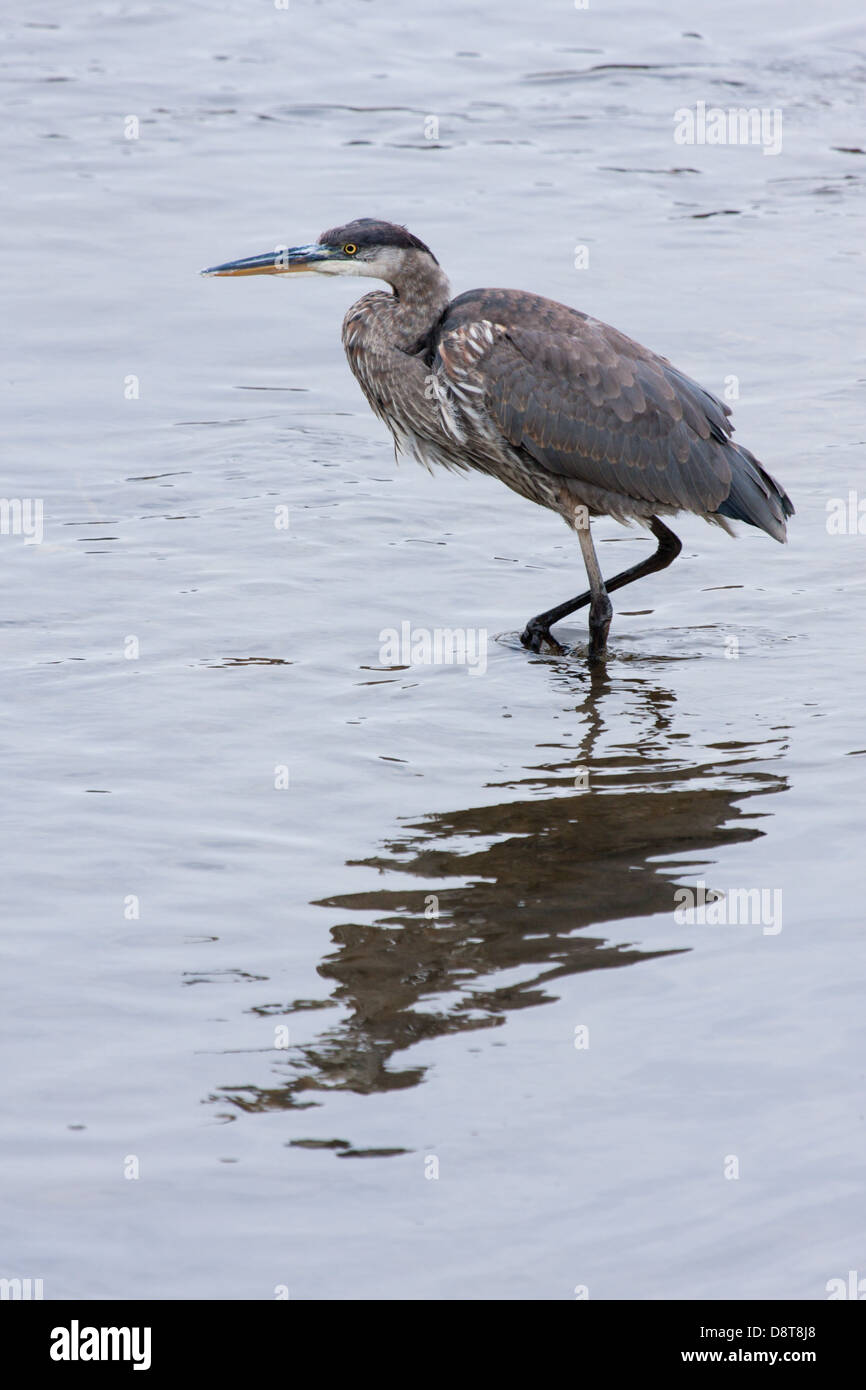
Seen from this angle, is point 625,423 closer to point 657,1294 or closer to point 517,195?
point 657,1294

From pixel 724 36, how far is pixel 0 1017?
17.8 m

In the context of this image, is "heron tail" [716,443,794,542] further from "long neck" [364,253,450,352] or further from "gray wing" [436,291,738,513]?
"long neck" [364,253,450,352]

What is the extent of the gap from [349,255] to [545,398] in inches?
43.1

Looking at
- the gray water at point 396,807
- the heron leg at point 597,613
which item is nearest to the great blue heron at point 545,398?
the heron leg at point 597,613

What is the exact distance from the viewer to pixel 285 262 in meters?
8.07

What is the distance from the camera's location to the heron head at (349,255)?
8086 mm

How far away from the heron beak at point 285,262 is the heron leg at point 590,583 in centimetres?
172

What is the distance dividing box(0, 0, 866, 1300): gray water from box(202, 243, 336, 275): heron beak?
4.74 ft

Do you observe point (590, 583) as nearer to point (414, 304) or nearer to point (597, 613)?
point (597, 613)

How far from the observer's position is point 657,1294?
13.3 ft

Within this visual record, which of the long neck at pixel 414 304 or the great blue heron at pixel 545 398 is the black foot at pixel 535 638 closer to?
the great blue heron at pixel 545 398

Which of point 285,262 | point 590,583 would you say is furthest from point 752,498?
point 285,262

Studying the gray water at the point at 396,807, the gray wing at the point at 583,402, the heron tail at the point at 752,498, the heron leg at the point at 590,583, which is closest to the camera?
the gray water at the point at 396,807
